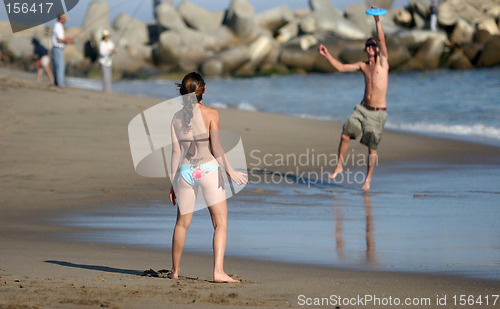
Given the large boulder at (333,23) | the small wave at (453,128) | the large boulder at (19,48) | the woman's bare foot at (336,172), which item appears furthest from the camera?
the large boulder at (333,23)

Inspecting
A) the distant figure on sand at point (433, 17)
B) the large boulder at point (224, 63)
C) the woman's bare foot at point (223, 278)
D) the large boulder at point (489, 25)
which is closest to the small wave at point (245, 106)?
the woman's bare foot at point (223, 278)

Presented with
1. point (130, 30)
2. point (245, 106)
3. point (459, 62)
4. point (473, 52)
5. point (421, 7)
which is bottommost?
point (245, 106)

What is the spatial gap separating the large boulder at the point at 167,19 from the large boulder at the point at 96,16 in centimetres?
323

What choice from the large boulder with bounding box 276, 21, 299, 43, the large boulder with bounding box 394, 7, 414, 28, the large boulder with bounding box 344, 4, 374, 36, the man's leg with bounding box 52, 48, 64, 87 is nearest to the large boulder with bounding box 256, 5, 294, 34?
the large boulder with bounding box 276, 21, 299, 43

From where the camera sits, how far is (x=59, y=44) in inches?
667

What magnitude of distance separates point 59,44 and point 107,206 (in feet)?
31.5

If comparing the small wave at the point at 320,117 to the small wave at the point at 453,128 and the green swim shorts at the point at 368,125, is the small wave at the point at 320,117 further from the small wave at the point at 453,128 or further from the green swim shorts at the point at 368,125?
the green swim shorts at the point at 368,125

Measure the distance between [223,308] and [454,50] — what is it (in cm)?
4058

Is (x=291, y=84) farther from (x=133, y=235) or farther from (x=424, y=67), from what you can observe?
(x=133, y=235)

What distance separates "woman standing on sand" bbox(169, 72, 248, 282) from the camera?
5.02 metres

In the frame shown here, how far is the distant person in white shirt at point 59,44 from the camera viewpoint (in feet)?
55.0

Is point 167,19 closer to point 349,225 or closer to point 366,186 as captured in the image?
point 366,186

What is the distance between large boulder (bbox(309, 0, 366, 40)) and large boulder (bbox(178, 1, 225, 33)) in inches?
221

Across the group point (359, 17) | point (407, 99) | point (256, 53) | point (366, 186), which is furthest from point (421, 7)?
point (366, 186)
